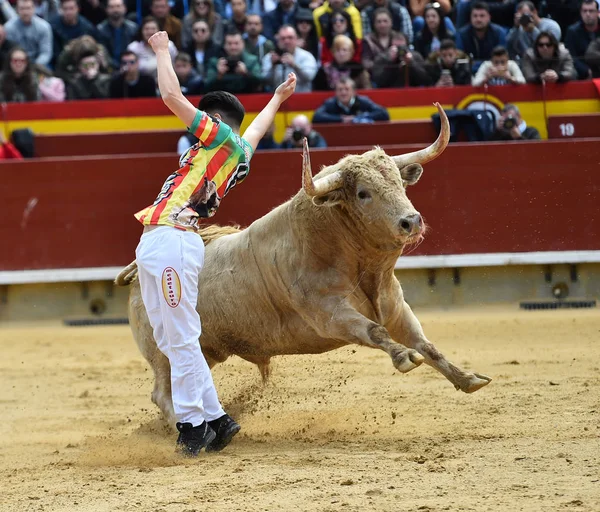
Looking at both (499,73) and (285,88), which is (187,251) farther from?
(499,73)

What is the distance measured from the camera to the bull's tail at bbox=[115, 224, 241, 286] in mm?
6547

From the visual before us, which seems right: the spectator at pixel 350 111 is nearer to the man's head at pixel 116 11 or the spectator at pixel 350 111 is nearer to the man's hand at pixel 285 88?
the man's head at pixel 116 11

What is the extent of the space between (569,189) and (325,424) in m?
5.06

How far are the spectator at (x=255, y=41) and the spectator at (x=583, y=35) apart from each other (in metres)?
2.84

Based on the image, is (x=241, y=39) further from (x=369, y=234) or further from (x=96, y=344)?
(x=369, y=234)

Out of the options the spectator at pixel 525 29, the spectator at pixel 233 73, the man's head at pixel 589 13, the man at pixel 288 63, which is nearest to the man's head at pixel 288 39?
the man at pixel 288 63

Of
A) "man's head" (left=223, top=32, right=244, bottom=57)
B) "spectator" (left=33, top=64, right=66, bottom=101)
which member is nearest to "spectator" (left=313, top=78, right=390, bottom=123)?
"man's head" (left=223, top=32, right=244, bottom=57)

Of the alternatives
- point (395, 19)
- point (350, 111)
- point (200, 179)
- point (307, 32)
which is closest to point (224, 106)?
point (200, 179)

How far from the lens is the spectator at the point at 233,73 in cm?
1102

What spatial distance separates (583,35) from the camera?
11008 millimetres

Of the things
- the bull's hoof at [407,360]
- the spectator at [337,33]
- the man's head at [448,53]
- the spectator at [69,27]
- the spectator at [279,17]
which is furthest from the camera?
the spectator at [69,27]

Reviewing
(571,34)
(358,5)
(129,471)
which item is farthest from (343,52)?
(129,471)

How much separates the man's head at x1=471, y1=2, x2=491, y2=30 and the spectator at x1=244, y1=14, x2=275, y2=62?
6.33 feet

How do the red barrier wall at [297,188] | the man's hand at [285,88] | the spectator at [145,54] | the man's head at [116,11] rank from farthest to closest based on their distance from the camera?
1. the man's head at [116,11]
2. the spectator at [145,54]
3. the red barrier wall at [297,188]
4. the man's hand at [285,88]
